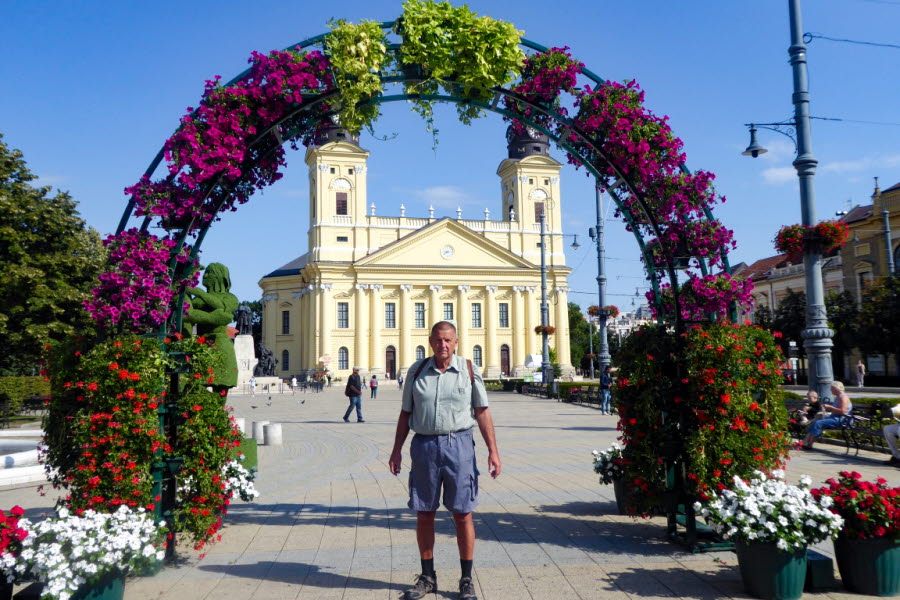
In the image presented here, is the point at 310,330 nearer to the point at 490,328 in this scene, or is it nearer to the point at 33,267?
the point at 490,328

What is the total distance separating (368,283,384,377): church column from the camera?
66875 mm

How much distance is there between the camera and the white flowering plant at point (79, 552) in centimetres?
412

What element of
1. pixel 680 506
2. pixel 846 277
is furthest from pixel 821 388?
pixel 846 277

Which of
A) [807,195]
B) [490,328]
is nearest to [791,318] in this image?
[490,328]

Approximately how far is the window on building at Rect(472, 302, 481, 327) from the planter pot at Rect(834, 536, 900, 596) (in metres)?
65.6

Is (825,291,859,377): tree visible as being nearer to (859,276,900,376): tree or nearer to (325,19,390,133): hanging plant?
(859,276,900,376): tree

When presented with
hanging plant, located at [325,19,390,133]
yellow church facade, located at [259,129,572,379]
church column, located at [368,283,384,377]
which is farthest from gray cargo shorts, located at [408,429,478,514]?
church column, located at [368,283,384,377]

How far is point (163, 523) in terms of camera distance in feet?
16.6

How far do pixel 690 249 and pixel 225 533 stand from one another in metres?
5.30

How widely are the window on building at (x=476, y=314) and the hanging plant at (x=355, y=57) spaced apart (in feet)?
211

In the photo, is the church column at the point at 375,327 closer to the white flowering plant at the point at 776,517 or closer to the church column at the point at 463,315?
the church column at the point at 463,315

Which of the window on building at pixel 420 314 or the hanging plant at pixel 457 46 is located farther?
the window on building at pixel 420 314

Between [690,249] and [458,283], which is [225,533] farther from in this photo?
[458,283]

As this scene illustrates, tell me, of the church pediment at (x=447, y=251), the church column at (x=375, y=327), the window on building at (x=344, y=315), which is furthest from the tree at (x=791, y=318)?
the window on building at (x=344, y=315)
